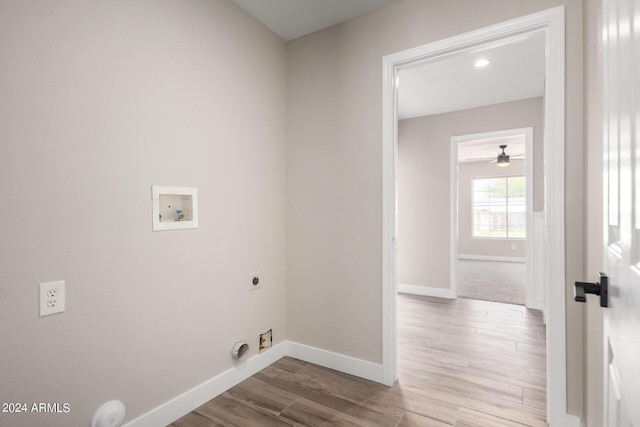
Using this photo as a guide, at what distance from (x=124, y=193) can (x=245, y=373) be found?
4.80ft

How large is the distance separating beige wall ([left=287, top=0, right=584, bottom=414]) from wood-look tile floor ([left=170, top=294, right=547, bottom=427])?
0.90ft

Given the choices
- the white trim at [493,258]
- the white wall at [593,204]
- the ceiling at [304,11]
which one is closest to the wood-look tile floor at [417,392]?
the white wall at [593,204]

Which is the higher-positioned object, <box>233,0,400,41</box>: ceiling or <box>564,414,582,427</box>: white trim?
<box>233,0,400,41</box>: ceiling

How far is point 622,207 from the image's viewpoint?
0.58m

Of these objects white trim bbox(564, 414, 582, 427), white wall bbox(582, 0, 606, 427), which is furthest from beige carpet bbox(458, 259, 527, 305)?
white wall bbox(582, 0, 606, 427)

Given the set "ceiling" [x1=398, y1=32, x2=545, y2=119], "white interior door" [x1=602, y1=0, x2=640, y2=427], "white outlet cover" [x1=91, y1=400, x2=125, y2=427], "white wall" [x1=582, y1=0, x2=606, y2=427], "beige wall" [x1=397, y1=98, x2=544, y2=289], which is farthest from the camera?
"beige wall" [x1=397, y1=98, x2=544, y2=289]

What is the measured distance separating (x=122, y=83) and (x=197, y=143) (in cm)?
48

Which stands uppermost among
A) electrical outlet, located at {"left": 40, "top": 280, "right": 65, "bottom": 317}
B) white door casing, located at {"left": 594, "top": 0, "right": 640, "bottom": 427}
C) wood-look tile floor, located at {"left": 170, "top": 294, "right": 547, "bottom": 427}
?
white door casing, located at {"left": 594, "top": 0, "right": 640, "bottom": 427}

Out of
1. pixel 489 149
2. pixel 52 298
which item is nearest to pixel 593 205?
pixel 52 298

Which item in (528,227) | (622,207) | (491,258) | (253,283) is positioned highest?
(622,207)

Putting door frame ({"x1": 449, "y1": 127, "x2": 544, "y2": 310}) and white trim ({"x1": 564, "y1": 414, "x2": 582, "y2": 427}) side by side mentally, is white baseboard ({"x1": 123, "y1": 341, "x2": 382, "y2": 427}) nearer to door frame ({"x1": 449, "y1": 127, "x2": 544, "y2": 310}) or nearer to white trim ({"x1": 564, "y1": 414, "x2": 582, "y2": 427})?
white trim ({"x1": 564, "y1": 414, "x2": 582, "y2": 427})

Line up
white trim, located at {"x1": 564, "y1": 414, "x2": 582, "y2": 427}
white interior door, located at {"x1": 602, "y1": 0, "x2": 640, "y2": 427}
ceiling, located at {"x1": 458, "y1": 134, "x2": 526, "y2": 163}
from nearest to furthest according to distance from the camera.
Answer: white interior door, located at {"x1": 602, "y1": 0, "x2": 640, "y2": 427}
white trim, located at {"x1": 564, "y1": 414, "x2": 582, "y2": 427}
ceiling, located at {"x1": 458, "y1": 134, "x2": 526, "y2": 163}

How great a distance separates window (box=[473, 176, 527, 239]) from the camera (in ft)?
27.1

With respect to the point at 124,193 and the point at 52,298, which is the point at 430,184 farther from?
the point at 52,298
